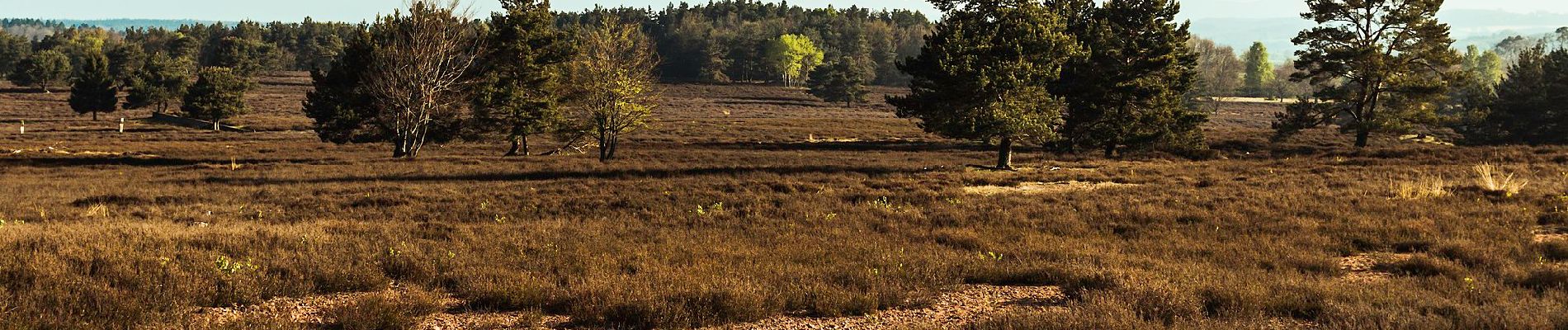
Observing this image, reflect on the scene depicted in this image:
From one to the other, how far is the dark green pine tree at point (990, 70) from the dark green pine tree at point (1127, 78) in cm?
605

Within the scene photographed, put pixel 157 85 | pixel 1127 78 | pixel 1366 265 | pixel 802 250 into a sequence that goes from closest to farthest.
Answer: pixel 1366 265, pixel 802 250, pixel 1127 78, pixel 157 85

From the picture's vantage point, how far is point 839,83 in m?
111

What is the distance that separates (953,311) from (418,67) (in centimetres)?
3415

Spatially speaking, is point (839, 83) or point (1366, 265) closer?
point (1366, 265)

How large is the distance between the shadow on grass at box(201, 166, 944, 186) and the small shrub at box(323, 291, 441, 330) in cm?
1803

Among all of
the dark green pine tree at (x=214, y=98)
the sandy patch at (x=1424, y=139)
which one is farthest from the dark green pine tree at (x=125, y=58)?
the sandy patch at (x=1424, y=139)

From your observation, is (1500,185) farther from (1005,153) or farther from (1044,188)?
(1005,153)

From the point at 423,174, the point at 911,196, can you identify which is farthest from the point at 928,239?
the point at 423,174

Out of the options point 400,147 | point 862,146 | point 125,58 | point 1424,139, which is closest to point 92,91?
point 125,58

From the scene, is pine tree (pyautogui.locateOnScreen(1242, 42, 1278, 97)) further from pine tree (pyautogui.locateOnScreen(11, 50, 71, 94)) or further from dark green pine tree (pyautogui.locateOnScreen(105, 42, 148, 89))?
pine tree (pyautogui.locateOnScreen(11, 50, 71, 94))

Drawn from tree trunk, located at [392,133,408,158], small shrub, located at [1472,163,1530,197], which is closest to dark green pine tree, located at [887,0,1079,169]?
small shrub, located at [1472,163,1530,197]

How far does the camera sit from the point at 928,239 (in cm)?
1143

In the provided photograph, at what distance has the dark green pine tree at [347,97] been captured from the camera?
3666 cm

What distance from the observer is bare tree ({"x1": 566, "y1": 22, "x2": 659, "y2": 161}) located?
35281mm
